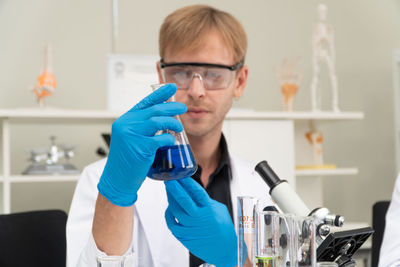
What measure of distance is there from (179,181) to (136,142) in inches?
5.4

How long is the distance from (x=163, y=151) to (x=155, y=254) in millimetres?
628

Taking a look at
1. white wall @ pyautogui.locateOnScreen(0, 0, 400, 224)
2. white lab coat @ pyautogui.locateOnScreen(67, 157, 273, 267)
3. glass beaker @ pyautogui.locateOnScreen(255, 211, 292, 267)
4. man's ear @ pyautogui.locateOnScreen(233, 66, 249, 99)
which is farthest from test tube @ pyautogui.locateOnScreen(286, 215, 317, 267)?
white wall @ pyautogui.locateOnScreen(0, 0, 400, 224)

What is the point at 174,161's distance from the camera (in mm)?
833

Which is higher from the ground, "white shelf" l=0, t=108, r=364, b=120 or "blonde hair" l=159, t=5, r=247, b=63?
"blonde hair" l=159, t=5, r=247, b=63

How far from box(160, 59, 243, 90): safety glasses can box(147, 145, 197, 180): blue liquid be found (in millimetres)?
636

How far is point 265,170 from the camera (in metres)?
0.75

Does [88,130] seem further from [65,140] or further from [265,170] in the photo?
[265,170]

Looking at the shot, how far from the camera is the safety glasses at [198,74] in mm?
1472

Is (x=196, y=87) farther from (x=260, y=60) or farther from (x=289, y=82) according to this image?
(x=260, y=60)

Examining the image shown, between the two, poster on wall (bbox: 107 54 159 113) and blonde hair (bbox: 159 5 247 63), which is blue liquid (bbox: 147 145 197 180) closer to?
blonde hair (bbox: 159 5 247 63)

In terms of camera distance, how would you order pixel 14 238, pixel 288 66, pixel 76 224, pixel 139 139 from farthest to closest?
pixel 288 66, pixel 14 238, pixel 76 224, pixel 139 139

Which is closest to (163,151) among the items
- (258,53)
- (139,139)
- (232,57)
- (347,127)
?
(139,139)

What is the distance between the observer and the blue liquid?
831 mm

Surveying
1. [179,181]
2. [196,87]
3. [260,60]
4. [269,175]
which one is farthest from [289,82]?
[269,175]
